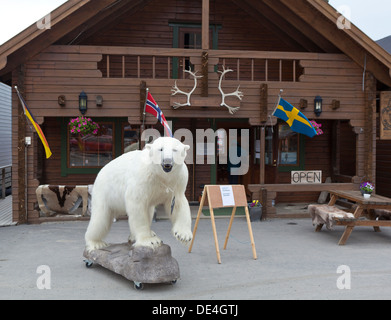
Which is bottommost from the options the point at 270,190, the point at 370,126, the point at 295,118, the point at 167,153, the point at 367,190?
the point at 270,190

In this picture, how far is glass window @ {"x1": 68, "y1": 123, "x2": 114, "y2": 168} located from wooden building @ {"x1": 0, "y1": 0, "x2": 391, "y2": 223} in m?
0.03

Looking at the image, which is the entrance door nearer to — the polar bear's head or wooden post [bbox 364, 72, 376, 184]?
wooden post [bbox 364, 72, 376, 184]

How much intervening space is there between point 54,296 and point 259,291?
2.26m

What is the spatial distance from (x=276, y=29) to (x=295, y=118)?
3.60m

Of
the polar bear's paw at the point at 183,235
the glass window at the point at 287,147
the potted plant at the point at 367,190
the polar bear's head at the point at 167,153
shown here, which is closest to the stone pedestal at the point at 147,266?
the polar bear's paw at the point at 183,235

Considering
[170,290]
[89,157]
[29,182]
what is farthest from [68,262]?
[89,157]

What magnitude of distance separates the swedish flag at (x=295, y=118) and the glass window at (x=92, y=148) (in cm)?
467

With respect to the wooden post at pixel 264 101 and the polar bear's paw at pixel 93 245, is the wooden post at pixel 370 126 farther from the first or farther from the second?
the polar bear's paw at pixel 93 245

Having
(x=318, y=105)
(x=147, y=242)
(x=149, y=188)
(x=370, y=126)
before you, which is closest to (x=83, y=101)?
(x=149, y=188)

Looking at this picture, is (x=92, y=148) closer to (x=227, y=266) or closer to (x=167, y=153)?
(x=227, y=266)

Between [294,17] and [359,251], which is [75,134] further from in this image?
[359,251]

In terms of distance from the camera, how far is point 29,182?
8.34 meters

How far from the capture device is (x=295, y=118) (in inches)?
314

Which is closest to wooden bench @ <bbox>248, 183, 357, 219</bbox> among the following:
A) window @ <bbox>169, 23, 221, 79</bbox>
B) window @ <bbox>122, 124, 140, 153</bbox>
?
window @ <bbox>122, 124, 140, 153</bbox>
